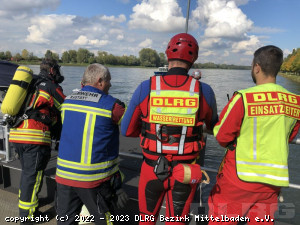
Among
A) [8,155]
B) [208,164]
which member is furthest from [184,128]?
[208,164]

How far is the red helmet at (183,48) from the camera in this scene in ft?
5.77

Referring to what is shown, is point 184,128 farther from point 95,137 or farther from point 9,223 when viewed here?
point 9,223

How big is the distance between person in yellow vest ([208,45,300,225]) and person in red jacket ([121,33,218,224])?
211mm

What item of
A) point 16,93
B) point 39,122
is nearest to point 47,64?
point 16,93

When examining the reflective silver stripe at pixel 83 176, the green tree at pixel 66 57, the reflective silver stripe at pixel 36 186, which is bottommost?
the reflective silver stripe at pixel 36 186

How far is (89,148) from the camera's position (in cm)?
193

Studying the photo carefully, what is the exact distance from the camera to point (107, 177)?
2.06 m

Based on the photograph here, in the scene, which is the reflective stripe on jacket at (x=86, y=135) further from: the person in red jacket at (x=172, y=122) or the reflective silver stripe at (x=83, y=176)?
the person in red jacket at (x=172, y=122)

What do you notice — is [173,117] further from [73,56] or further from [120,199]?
[73,56]

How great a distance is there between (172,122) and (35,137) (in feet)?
5.40

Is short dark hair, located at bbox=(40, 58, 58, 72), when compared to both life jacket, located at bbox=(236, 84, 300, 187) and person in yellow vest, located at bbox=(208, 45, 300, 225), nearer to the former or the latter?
person in yellow vest, located at bbox=(208, 45, 300, 225)

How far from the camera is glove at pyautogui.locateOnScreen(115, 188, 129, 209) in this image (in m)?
2.10

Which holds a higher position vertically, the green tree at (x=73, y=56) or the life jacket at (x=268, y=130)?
the green tree at (x=73, y=56)

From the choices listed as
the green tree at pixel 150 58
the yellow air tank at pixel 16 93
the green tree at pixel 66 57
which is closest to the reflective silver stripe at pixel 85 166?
the yellow air tank at pixel 16 93
